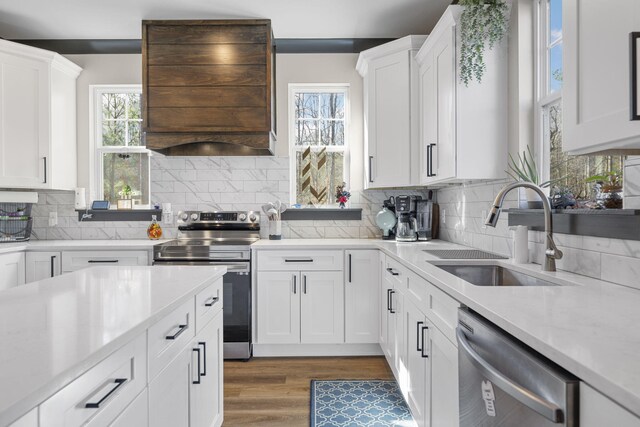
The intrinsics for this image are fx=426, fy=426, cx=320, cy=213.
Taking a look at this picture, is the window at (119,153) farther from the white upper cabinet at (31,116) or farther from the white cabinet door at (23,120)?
the white cabinet door at (23,120)

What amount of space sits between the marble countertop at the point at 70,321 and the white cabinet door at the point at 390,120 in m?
2.00

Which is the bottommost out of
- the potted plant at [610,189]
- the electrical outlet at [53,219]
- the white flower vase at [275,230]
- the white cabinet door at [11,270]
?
the white cabinet door at [11,270]

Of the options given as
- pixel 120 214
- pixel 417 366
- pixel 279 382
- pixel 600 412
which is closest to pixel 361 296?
pixel 279 382

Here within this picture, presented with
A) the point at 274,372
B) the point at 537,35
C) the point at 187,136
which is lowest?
the point at 274,372

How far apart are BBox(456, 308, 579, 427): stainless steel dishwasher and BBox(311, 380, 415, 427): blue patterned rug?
3.61ft

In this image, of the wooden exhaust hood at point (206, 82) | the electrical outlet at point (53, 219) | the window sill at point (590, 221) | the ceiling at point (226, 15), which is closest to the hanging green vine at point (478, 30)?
the window sill at point (590, 221)

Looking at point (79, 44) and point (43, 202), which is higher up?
point (79, 44)

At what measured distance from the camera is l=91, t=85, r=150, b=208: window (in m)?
4.06

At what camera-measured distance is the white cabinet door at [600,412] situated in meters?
0.67

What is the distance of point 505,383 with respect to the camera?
1.01 meters

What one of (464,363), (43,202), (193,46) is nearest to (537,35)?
(464,363)

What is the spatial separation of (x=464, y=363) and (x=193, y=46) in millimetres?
3203

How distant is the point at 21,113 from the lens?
352 cm

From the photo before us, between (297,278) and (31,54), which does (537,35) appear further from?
(31,54)
